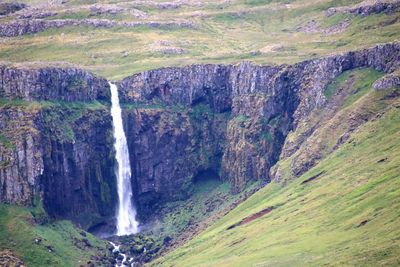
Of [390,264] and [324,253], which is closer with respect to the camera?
[390,264]

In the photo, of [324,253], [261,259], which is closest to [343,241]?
[324,253]

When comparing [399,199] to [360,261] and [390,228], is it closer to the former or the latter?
[390,228]

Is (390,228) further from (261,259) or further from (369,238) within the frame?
(261,259)

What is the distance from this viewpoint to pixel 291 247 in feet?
652

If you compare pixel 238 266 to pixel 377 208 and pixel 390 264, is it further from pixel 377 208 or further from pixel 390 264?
pixel 390 264

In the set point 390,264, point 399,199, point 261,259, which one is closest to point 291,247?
point 261,259

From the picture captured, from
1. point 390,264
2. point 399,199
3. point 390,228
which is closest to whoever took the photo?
point 390,264

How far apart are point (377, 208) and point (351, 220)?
5721 millimetres

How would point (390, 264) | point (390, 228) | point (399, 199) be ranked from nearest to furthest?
1. point (390, 264)
2. point (390, 228)
3. point (399, 199)

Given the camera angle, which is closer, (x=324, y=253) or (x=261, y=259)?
(x=324, y=253)

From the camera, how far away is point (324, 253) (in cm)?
18500

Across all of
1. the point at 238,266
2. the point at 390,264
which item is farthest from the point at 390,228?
the point at 238,266

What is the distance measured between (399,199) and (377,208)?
4946mm

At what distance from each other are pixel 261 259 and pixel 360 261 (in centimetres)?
3355
